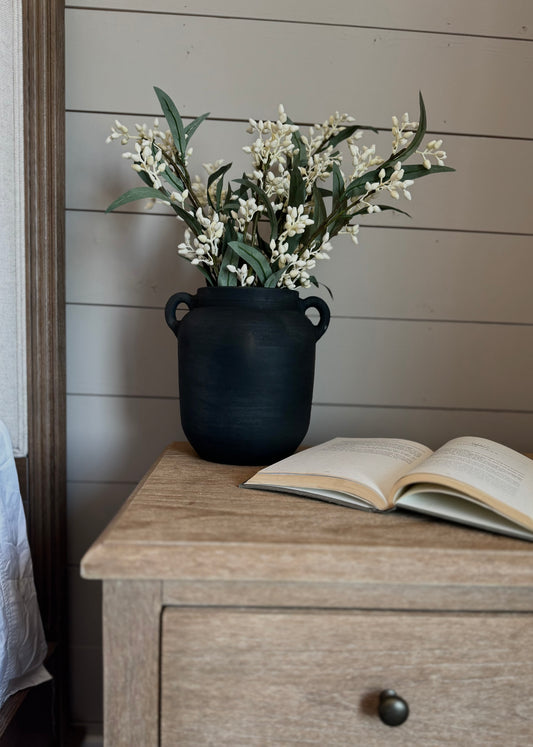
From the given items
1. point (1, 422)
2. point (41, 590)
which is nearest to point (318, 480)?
point (1, 422)

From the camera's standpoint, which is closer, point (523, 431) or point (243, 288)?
point (243, 288)

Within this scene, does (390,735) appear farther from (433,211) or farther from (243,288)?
(433,211)

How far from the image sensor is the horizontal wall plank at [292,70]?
3.51ft

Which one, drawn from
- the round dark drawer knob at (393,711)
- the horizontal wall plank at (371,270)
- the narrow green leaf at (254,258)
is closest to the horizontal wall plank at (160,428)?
the horizontal wall plank at (371,270)

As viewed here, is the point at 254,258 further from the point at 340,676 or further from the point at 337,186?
the point at 340,676

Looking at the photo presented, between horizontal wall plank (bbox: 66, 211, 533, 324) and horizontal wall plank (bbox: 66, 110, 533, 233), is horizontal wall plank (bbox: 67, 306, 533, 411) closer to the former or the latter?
horizontal wall plank (bbox: 66, 211, 533, 324)

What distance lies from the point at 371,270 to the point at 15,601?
80cm

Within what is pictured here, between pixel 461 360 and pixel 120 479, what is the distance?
0.69 metres

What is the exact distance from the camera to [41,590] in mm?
1061

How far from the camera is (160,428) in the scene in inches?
45.1

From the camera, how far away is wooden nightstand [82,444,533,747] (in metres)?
0.54

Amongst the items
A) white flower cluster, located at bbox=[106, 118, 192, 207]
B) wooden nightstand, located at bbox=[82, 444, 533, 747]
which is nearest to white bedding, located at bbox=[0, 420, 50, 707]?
wooden nightstand, located at bbox=[82, 444, 533, 747]

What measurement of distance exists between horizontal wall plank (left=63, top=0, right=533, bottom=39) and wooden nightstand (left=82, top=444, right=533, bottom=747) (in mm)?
940

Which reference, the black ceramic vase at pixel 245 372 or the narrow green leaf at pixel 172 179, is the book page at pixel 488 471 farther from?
the narrow green leaf at pixel 172 179
